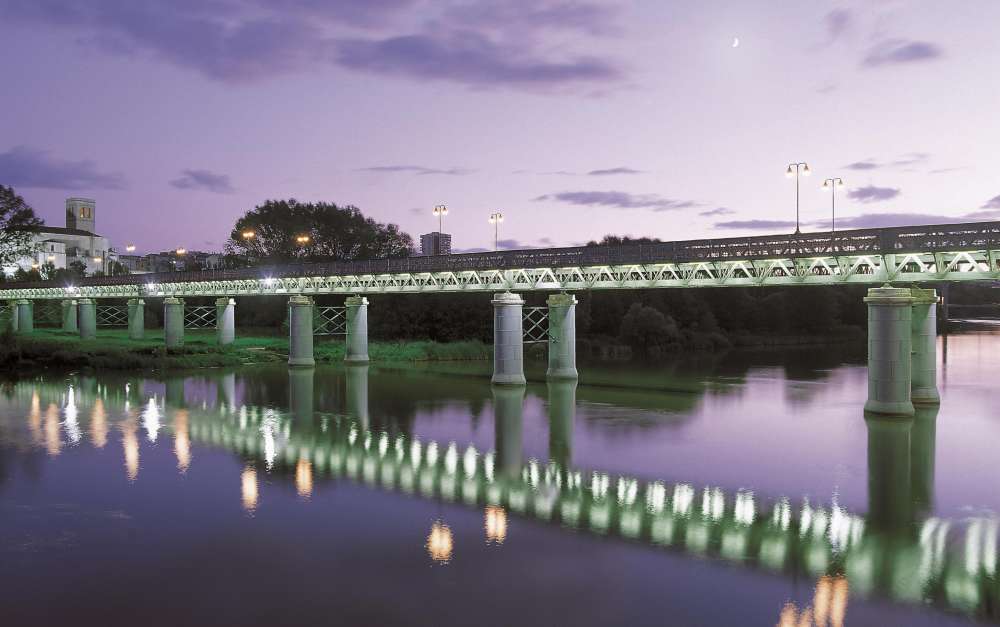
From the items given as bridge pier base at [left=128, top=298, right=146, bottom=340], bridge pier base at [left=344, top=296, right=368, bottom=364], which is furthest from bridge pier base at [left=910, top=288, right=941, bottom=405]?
bridge pier base at [left=128, top=298, right=146, bottom=340]

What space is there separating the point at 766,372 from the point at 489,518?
54548 mm

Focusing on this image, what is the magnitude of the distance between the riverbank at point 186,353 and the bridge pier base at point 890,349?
46520 millimetres

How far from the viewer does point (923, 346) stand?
39.1m

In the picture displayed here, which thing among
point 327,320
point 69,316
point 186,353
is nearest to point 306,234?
point 69,316

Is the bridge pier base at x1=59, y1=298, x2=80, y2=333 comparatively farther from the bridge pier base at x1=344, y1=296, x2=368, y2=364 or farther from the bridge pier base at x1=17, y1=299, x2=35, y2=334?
the bridge pier base at x1=344, y1=296, x2=368, y2=364

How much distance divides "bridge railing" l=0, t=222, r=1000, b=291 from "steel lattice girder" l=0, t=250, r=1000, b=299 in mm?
449

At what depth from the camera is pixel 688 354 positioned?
10119 cm

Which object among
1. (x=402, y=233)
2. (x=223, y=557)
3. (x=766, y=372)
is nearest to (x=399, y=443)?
(x=223, y=557)

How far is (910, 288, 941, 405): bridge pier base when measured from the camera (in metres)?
38.8

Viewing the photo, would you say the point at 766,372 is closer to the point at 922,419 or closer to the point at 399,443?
the point at 922,419

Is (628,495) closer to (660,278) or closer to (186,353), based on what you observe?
(660,278)

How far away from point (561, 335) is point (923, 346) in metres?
21.1

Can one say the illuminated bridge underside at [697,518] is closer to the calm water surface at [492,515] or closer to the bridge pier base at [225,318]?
the calm water surface at [492,515]

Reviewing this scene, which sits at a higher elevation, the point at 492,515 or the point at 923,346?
the point at 923,346
